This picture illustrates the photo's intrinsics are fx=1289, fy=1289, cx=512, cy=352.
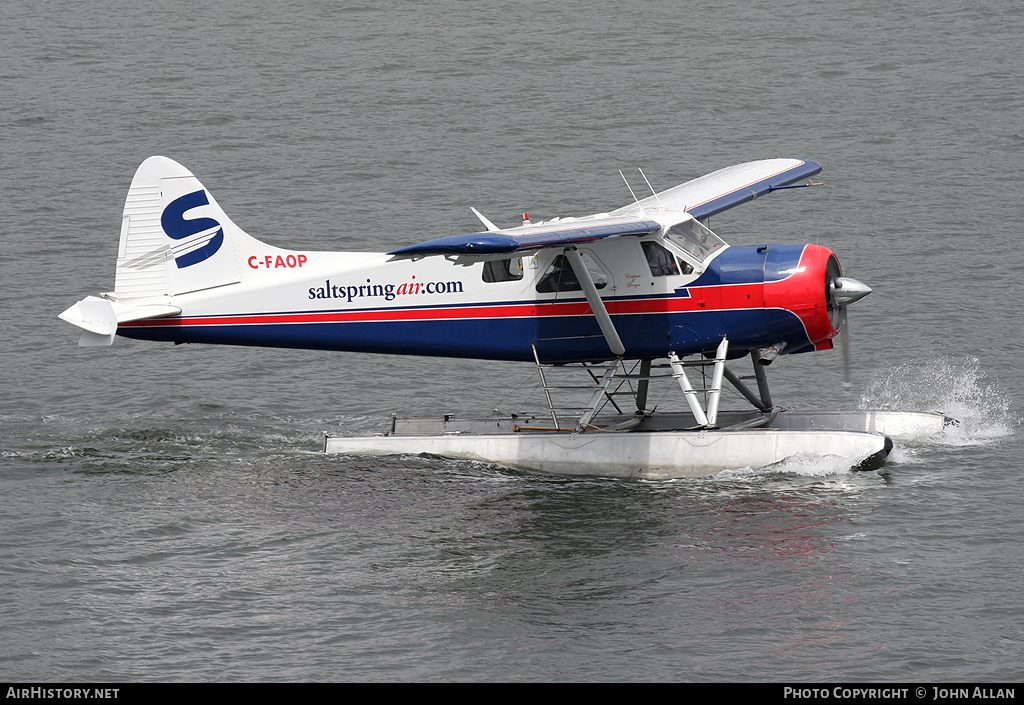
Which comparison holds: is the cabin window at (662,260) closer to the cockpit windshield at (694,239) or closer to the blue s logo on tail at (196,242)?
the cockpit windshield at (694,239)

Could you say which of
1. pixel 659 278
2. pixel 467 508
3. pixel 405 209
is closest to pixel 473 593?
pixel 467 508

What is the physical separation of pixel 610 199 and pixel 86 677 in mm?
18293

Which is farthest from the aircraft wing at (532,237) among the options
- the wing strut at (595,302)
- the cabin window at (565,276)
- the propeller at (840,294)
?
the propeller at (840,294)

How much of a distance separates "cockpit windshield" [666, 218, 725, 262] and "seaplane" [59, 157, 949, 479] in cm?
2

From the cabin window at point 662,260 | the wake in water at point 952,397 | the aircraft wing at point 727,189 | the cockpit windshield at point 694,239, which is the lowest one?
the wake in water at point 952,397

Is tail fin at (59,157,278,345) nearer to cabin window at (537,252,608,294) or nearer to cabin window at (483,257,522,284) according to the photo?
cabin window at (483,257,522,284)

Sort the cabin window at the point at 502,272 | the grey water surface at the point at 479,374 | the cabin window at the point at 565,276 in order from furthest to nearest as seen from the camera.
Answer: the cabin window at the point at 502,272 → the cabin window at the point at 565,276 → the grey water surface at the point at 479,374

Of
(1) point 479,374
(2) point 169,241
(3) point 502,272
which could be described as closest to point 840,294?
(3) point 502,272

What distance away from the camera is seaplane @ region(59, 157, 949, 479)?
15.9m

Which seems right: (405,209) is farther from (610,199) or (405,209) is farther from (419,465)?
(419,465)

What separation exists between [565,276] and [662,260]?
1255 mm

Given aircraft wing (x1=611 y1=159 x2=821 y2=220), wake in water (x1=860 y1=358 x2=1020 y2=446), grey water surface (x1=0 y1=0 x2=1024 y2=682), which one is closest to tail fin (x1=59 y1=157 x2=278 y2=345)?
grey water surface (x1=0 y1=0 x2=1024 y2=682)

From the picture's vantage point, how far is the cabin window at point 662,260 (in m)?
16.1

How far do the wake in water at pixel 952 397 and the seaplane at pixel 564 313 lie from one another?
70 centimetres
